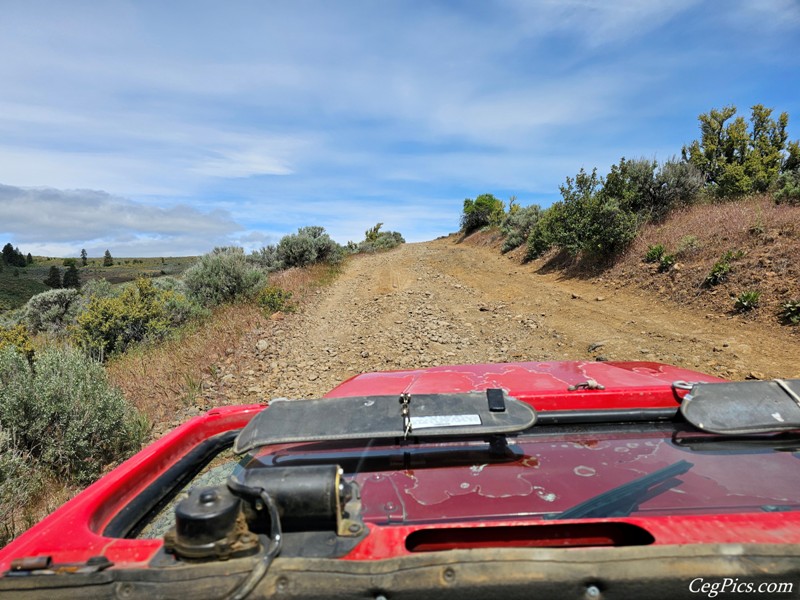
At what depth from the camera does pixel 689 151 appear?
2175cm

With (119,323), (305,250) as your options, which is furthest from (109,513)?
(305,250)

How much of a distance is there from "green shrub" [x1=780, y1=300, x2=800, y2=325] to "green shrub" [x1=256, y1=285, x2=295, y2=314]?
9042 mm

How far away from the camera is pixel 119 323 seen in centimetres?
809

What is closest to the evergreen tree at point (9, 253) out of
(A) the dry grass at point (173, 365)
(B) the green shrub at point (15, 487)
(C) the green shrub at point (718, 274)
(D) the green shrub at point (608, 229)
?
(A) the dry grass at point (173, 365)

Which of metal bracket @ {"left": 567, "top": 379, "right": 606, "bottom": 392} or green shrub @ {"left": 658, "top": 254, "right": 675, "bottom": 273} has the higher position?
green shrub @ {"left": 658, "top": 254, "right": 675, "bottom": 273}

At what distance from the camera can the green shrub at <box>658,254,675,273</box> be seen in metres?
10.1

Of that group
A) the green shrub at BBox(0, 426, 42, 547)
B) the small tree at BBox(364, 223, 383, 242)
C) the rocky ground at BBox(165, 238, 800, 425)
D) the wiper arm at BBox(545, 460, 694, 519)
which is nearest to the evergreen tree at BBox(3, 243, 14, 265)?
the small tree at BBox(364, 223, 383, 242)

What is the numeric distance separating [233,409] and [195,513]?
115cm

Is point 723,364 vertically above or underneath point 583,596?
underneath

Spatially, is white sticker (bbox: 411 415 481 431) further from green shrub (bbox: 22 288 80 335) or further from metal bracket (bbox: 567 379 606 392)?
green shrub (bbox: 22 288 80 335)

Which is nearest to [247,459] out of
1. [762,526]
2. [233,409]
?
[233,409]

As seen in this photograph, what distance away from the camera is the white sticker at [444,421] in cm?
156

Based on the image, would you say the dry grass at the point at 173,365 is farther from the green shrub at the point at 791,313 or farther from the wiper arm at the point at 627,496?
the green shrub at the point at 791,313

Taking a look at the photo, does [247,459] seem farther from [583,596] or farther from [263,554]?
[583,596]
